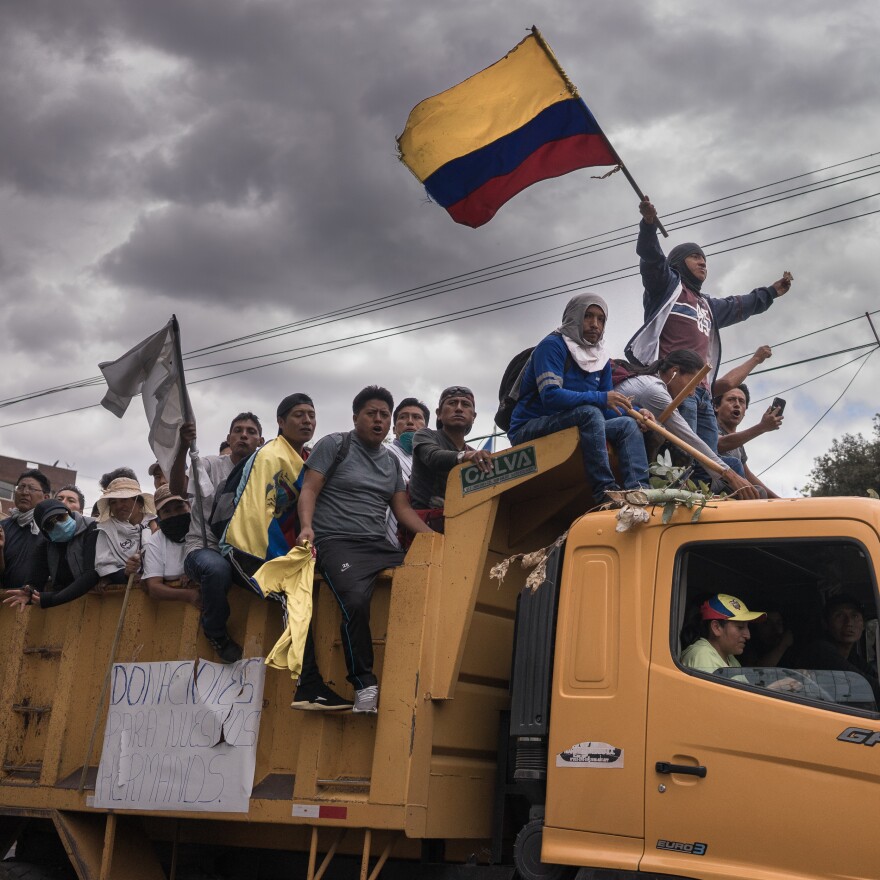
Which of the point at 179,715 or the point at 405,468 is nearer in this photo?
the point at 179,715

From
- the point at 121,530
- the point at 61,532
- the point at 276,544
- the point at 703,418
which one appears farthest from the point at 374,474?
the point at 61,532

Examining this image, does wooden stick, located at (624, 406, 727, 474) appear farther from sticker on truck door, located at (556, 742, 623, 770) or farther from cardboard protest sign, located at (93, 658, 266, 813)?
cardboard protest sign, located at (93, 658, 266, 813)

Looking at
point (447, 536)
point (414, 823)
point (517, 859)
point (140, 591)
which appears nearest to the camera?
point (517, 859)

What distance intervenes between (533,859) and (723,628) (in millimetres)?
1198

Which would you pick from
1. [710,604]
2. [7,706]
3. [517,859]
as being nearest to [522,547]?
[710,604]

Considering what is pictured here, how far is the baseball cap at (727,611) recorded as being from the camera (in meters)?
4.06

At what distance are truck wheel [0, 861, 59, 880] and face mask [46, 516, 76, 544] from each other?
1858 mm

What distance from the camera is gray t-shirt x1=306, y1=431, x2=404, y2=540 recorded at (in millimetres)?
5160

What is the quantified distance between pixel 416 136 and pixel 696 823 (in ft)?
14.0

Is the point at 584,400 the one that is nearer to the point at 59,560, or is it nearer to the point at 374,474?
the point at 374,474

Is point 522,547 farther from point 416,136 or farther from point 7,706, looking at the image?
point 7,706

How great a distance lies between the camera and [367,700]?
4492 mm

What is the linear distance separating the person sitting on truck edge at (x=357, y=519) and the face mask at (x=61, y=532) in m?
1.99

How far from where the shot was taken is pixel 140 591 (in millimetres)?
5590
